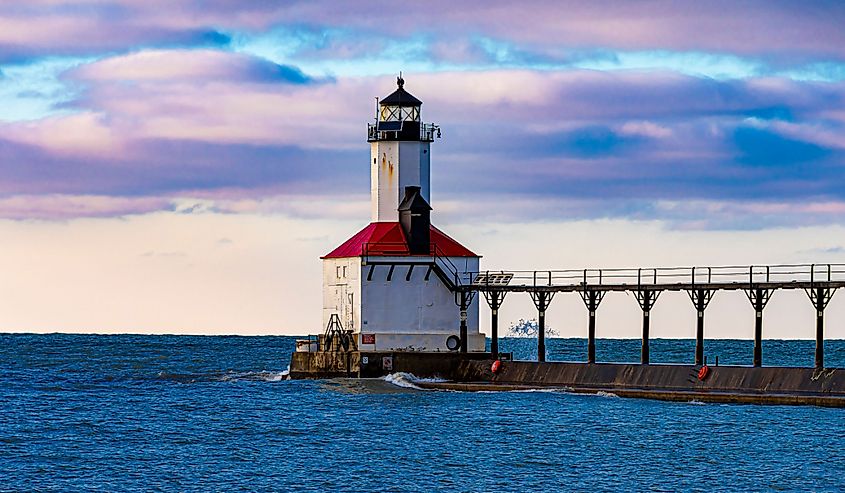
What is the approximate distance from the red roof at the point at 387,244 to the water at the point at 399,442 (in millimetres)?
5998

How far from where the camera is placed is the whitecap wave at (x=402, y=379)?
213 ft

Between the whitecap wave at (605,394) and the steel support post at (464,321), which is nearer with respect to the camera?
the whitecap wave at (605,394)

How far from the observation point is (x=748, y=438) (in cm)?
4797

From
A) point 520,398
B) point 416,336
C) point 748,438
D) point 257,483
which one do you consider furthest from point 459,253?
point 257,483

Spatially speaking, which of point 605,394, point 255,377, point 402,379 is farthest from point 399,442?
point 255,377

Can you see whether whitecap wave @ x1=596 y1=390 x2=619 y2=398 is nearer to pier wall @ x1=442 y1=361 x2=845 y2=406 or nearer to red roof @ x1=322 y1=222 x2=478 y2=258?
pier wall @ x1=442 y1=361 x2=845 y2=406

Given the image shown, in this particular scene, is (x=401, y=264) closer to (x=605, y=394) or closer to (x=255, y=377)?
(x=605, y=394)

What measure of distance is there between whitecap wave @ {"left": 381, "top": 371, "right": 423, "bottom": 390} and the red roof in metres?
5.36

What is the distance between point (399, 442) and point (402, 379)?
17133mm

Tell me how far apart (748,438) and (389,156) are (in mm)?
27297

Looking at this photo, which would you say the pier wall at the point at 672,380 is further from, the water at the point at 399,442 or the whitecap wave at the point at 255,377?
the whitecap wave at the point at 255,377

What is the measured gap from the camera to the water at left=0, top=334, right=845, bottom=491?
135 feet

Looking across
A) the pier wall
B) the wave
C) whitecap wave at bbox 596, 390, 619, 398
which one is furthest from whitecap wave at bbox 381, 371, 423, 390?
the wave

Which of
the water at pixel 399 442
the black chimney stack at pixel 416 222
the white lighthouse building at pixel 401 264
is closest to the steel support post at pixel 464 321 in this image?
the white lighthouse building at pixel 401 264
